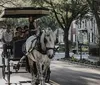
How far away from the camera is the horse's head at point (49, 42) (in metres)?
11.4

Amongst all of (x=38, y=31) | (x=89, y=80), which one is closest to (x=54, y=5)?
(x=89, y=80)

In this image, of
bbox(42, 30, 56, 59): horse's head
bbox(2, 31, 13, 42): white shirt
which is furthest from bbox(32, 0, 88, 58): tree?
bbox(42, 30, 56, 59): horse's head

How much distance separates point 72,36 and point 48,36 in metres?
70.2

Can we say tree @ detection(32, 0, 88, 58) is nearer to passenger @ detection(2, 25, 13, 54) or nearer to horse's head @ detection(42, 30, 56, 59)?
passenger @ detection(2, 25, 13, 54)

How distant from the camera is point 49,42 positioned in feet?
38.0


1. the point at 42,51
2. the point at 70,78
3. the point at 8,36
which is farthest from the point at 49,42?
the point at 70,78

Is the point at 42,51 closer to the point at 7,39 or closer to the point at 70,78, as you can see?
the point at 7,39

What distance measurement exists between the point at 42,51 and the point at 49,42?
0.51 meters

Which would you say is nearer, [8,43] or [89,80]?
[8,43]

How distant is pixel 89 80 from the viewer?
18719 mm

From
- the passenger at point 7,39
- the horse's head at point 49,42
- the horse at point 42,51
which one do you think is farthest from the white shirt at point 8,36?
the horse's head at point 49,42

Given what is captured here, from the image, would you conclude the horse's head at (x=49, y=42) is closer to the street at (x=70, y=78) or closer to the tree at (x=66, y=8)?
the street at (x=70, y=78)

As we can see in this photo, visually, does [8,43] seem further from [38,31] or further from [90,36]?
[90,36]

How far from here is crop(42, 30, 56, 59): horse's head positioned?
1139 cm
